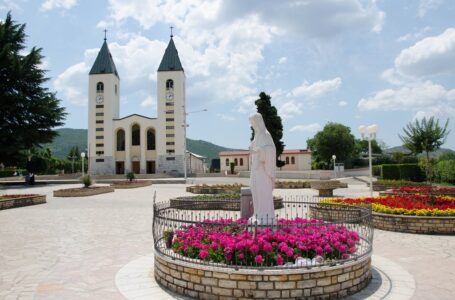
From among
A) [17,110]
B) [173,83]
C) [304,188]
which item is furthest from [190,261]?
[173,83]

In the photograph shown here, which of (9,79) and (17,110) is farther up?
(9,79)

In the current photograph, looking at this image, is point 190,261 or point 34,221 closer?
point 190,261

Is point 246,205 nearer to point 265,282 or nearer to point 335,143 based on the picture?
point 265,282

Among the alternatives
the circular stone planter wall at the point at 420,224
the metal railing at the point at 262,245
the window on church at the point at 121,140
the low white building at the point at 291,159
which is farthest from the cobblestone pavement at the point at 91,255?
the low white building at the point at 291,159

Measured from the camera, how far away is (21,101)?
4078 cm

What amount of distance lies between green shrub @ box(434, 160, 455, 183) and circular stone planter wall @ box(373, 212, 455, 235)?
1047 inches

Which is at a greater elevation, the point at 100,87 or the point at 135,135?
the point at 100,87

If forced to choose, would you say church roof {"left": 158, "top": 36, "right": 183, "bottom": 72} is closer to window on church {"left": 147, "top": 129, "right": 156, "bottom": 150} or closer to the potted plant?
window on church {"left": 147, "top": 129, "right": 156, "bottom": 150}

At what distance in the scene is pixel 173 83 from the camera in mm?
65562

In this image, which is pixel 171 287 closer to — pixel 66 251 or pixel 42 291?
pixel 42 291

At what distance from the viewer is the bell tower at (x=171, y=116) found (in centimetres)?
6362

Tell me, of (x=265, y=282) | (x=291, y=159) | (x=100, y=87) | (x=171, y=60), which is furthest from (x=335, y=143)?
(x=265, y=282)

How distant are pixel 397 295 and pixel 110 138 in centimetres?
6385

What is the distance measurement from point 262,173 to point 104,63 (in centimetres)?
6606
